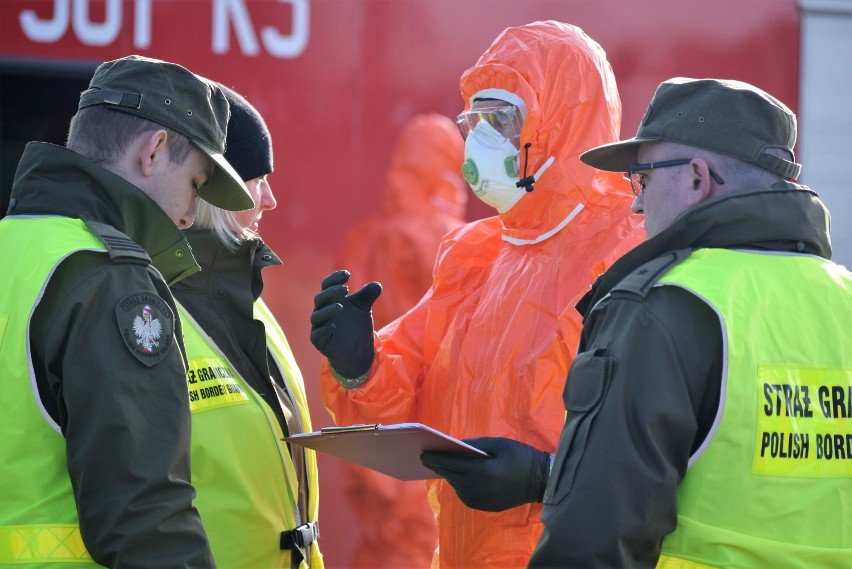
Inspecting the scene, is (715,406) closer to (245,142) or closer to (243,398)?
(243,398)

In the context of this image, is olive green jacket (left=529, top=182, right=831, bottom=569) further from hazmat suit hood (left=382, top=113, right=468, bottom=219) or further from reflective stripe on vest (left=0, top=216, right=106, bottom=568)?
hazmat suit hood (left=382, top=113, right=468, bottom=219)

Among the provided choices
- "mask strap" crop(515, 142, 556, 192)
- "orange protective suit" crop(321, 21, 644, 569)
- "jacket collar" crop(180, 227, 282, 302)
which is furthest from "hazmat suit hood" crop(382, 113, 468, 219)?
"jacket collar" crop(180, 227, 282, 302)

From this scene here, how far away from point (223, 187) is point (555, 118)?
1.00m

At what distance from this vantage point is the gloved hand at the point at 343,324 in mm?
2658

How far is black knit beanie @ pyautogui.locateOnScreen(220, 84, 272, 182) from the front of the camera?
2.70 metres

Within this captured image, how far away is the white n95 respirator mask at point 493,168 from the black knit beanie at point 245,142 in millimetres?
511

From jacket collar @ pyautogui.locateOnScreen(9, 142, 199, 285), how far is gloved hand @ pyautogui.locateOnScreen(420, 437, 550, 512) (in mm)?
750

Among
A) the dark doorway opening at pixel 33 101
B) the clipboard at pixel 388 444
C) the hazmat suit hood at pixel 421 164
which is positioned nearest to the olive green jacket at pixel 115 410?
the clipboard at pixel 388 444

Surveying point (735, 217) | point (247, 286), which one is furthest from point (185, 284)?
point (735, 217)

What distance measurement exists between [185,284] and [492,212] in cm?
240

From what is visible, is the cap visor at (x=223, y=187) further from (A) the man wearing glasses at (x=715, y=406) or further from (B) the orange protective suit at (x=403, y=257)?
(B) the orange protective suit at (x=403, y=257)

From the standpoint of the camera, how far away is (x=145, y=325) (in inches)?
65.6

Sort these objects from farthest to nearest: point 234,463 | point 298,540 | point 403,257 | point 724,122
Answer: point 403,257, point 298,540, point 234,463, point 724,122

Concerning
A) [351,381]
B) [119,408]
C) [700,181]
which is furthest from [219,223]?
[700,181]
